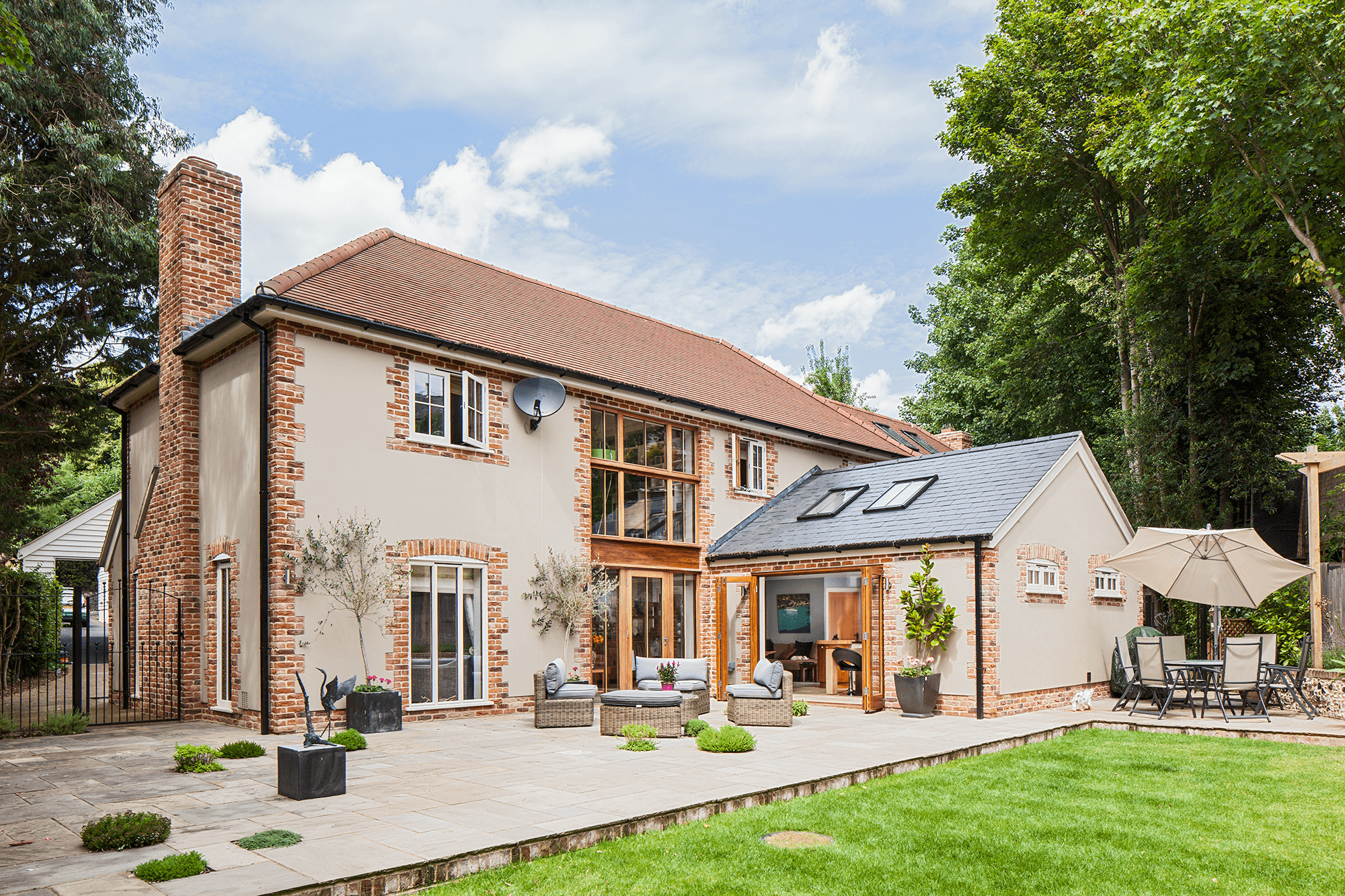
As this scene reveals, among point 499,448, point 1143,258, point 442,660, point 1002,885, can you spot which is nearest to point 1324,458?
point 1143,258

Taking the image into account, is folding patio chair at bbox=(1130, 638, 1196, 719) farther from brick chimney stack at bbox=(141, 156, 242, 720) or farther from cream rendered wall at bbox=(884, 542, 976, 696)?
brick chimney stack at bbox=(141, 156, 242, 720)

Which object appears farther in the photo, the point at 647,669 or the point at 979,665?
the point at 979,665

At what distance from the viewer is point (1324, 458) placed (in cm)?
1345

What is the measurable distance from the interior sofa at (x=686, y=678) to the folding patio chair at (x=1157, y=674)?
610cm

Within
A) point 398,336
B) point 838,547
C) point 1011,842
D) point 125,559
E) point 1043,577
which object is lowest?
point 1011,842

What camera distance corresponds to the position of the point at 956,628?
13133mm

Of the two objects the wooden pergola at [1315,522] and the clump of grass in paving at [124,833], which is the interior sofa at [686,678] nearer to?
the clump of grass in paving at [124,833]

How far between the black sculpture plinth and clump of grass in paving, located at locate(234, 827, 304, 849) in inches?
47.0

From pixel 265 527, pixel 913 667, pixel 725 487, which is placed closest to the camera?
pixel 265 527

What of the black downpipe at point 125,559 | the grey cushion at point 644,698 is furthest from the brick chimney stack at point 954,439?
the black downpipe at point 125,559

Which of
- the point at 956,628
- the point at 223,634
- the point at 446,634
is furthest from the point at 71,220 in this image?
the point at 956,628

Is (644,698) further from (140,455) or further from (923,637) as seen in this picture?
(140,455)

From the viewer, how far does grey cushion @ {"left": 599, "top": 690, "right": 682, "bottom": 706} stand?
1062cm

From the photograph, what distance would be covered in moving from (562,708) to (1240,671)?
918 cm
